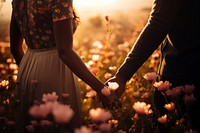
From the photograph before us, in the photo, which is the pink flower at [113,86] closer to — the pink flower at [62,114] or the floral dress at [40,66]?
the floral dress at [40,66]

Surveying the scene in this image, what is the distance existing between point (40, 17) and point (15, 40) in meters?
0.59

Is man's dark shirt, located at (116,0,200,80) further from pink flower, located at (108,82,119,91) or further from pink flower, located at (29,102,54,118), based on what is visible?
pink flower, located at (29,102,54,118)

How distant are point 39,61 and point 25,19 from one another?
0.28m

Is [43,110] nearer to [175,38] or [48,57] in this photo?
[48,57]

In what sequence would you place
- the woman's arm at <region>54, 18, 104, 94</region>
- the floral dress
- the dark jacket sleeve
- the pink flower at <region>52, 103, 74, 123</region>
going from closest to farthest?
the pink flower at <region>52, 103, 74, 123</region>, the woman's arm at <region>54, 18, 104, 94</region>, the floral dress, the dark jacket sleeve

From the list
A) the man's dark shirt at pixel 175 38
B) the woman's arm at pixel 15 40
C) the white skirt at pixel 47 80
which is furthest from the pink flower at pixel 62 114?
the woman's arm at pixel 15 40

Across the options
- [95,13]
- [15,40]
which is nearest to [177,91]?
[15,40]

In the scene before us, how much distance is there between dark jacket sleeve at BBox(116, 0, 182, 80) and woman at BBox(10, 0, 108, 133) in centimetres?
39

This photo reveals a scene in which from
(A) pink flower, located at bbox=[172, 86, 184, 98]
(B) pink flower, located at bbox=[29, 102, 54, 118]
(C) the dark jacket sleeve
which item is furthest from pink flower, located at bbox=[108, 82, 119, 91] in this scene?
(B) pink flower, located at bbox=[29, 102, 54, 118]

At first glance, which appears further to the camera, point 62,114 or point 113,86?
point 113,86

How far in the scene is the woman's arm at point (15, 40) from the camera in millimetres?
2743

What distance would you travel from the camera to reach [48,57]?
2457mm

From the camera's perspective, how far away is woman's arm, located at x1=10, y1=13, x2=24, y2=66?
274cm

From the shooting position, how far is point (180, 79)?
8.10 ft
